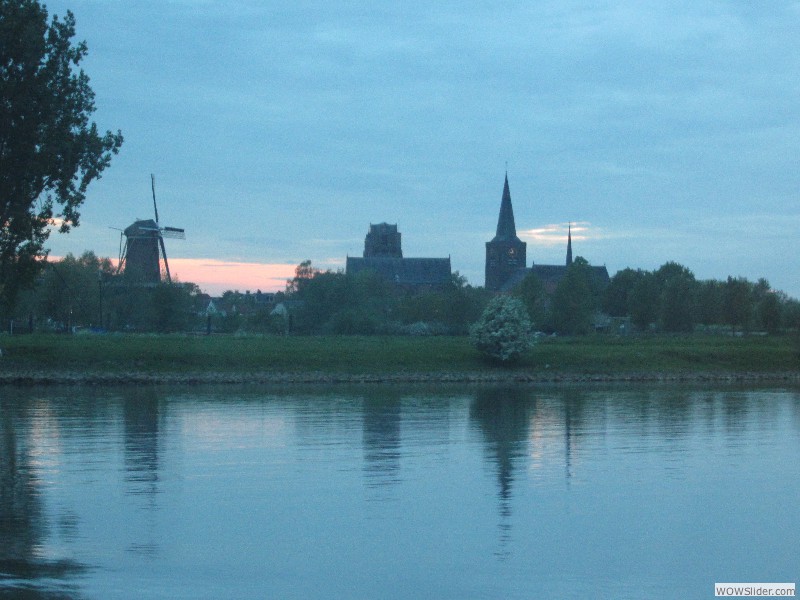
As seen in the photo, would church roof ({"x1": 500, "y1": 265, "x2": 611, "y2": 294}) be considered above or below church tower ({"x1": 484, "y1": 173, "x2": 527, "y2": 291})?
below

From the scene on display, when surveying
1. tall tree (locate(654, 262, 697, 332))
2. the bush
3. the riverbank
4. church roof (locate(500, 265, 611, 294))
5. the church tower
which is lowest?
the riverbank

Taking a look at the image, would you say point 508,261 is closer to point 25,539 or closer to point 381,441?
point 381,441

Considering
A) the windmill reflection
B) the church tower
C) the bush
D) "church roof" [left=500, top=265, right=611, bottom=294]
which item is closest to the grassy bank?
the bush

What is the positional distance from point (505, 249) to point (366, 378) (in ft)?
352

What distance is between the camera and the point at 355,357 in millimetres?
51156

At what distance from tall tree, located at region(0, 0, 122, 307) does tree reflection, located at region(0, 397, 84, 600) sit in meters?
16.2

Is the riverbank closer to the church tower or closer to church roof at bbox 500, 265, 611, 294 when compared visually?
church roof at bbox 500, 265, 611, 294

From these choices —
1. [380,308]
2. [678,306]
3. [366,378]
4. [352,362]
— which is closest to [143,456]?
[366,378]

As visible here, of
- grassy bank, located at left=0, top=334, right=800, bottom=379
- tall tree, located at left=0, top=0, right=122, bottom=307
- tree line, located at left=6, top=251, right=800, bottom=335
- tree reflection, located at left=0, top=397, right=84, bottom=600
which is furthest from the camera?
tree line, located at left=6, top=251, right=800, bottom=335

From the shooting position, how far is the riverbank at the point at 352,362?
4519 cm

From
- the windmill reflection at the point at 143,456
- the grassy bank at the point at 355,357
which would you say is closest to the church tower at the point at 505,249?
the grassy bank at the point at 355,357

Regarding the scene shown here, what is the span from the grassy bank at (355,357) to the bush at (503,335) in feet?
2.69

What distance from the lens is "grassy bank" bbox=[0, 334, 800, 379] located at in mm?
46188

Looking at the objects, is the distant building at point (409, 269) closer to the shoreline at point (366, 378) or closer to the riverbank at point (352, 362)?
the riverbank at point (352, 362)
